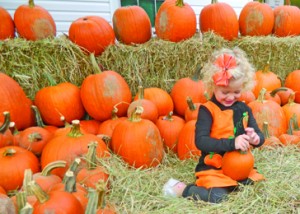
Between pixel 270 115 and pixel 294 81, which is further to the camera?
pixel 294 81

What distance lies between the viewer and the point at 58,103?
108 inches

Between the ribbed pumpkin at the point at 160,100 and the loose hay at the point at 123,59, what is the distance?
0.27m

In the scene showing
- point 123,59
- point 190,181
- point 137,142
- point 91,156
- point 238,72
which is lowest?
point 190,181

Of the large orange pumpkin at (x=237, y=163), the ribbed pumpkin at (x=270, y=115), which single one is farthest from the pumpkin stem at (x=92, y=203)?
the ribbed pumpkin at (x=270, y=115)

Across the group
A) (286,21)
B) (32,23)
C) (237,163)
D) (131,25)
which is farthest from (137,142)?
(286,21)

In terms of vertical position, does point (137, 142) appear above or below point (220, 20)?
below

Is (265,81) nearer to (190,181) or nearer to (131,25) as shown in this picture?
(131,25)

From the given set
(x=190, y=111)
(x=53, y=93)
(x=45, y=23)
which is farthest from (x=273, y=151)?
(x=45, y=23)

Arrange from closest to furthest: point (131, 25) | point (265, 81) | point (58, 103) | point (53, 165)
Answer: point (53, 165)
point (58, 103)
point (131, 25)
point (265, 81)

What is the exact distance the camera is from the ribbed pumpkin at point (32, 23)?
9.92 feet

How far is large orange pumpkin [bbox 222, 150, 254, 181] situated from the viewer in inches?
73.6

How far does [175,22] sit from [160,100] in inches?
32.6

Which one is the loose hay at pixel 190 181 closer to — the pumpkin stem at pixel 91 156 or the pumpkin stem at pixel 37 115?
the pumpkin stem at pixel 91 156

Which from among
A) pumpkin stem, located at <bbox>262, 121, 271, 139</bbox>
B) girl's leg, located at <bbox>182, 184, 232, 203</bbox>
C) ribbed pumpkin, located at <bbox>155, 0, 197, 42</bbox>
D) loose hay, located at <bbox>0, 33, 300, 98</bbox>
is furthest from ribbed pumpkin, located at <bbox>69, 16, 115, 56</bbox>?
girl's leg, located at <bbox>182, 184, 232, 203</bbox>
